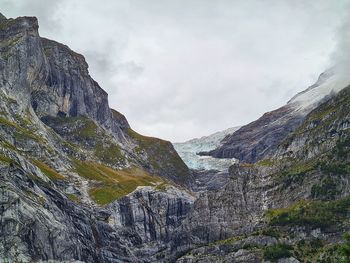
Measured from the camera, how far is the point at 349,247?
409 feet
